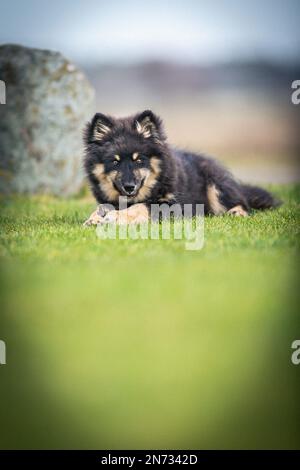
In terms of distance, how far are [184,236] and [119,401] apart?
0.93 m

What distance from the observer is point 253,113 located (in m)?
2.74

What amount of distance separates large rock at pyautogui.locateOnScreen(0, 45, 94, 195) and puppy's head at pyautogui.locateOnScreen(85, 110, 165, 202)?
2.53ft

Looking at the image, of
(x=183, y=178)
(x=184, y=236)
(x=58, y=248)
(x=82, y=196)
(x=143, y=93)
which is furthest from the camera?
(x=82, y=196)

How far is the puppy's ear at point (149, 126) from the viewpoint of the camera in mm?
3256

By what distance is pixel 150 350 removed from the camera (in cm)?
195

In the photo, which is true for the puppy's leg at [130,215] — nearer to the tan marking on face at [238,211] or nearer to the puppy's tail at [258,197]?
the tan marking on face at [238,211]

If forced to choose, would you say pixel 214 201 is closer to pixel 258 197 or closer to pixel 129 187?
pixel 258 197

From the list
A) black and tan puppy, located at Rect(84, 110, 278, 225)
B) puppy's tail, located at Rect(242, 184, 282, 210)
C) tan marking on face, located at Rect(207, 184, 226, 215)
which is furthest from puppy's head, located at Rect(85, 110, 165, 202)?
puppy's tail, located at Rect(242, 184, 282, 210)

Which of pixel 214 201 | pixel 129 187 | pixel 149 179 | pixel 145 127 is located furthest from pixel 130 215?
pixel 214 201

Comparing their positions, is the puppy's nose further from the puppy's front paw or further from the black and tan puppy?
the puppy's front paw

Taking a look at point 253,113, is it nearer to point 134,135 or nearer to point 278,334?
point 134,135

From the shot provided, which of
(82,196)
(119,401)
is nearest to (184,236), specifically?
(119,401)

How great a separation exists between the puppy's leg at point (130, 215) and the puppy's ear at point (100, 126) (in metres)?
0.41

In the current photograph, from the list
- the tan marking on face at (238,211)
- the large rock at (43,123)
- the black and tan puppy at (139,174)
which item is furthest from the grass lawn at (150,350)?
the large rock at (43,123)
